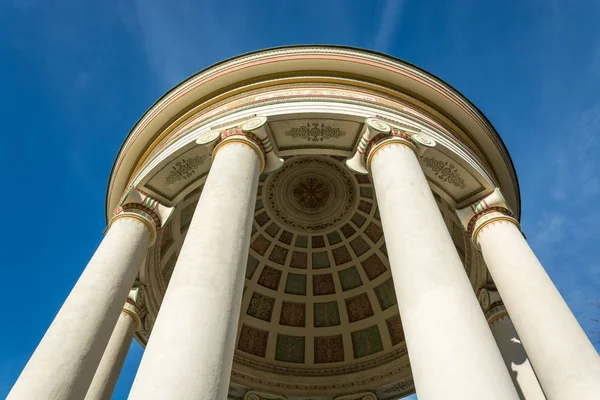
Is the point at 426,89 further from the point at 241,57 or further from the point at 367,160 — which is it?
the point at 241,57

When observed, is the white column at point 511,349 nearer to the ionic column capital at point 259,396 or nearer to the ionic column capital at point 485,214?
the ionic column capital at point 485,214

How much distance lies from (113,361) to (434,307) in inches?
488

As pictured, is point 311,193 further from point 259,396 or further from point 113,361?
point 113,361

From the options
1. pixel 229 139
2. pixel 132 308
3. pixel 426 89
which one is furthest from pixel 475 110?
pixel 132 308

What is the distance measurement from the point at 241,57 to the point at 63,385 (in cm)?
1148

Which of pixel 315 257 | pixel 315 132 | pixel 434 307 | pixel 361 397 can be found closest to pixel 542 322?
pixel 434 307

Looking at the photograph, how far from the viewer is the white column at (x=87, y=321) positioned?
9.85m

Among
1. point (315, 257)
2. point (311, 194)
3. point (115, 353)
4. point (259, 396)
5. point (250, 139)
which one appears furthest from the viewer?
point (315, 257)

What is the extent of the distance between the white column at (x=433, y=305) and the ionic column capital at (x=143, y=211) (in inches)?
298

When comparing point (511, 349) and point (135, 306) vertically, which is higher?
point (135, 306)

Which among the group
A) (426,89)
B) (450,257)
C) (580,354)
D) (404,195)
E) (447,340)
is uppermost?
(426,89)

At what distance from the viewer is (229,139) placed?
41.1 feet

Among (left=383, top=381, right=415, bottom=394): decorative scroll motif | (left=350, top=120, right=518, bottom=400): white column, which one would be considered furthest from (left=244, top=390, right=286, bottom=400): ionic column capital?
(left=350, top=120, right=518, bottom=400): white column

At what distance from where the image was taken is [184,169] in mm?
15195
